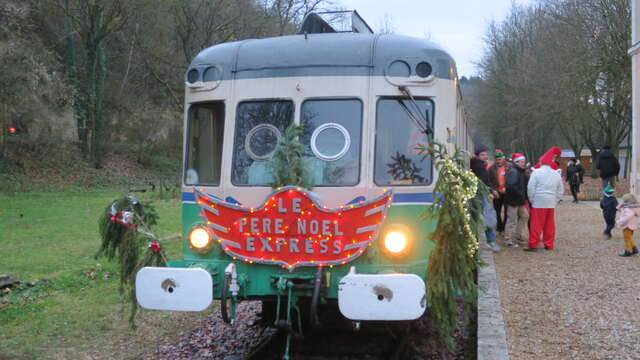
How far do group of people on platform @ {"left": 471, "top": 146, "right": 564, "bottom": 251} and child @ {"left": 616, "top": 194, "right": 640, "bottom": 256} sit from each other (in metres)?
1.04

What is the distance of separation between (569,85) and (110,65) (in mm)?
25081

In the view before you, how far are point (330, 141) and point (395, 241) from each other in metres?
1.07

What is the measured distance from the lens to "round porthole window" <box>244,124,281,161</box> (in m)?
5.77

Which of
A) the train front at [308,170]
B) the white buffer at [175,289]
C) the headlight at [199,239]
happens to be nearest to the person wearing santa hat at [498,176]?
the train front at [308,170]

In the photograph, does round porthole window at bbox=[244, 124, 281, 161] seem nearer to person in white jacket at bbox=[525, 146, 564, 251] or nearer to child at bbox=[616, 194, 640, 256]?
person in white jacket at bbox=[525, 146, 564, 251]

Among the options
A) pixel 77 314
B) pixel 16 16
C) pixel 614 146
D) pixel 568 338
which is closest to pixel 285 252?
pixel 568 338

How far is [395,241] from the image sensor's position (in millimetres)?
5250

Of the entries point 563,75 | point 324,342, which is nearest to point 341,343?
point 324,342

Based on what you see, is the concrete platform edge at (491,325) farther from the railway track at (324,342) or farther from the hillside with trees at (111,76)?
the hillside with trees at (111,76)

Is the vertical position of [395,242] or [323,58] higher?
[323,58]

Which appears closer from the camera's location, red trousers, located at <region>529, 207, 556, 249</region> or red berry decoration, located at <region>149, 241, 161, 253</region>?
red berry decoration, located at <region>149, 241, 161, 253</region>

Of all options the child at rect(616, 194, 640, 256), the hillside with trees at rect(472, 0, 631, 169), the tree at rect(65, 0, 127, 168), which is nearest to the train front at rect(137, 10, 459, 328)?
the child at rect(616, 194, 640, 256)

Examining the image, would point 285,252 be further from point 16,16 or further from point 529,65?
point 529,65

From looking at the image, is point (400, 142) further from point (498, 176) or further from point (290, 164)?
point (498, 176)
